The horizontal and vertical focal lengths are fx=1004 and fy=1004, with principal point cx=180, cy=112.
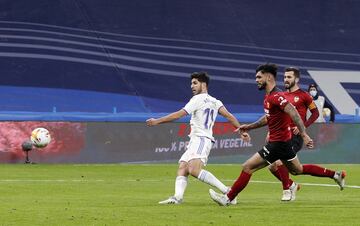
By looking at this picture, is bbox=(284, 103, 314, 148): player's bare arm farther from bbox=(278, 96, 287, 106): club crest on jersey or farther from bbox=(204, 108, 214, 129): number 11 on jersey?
bbox=(204, 108, 214, 129): number 11 on jersey

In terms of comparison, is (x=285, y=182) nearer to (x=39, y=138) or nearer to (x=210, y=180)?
(x=210, y=180)

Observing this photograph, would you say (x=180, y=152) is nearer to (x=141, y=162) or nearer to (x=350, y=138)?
(x=141, y=162)

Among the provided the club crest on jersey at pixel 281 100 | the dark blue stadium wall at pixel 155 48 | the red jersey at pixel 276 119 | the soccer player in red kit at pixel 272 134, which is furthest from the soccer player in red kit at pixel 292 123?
the dark blue stadium wall at pixel 155 48

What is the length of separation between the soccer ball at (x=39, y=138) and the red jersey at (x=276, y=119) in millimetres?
11916

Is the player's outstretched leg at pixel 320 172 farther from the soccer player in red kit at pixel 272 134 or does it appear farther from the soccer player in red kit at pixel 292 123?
the soccer player in red kit at pixel 272 134

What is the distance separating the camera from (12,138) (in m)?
25.6

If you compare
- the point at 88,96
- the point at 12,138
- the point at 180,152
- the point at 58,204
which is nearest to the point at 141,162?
the point at 180,152

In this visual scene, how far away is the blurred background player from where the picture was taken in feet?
90.3

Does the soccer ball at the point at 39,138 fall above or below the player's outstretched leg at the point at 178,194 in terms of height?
above

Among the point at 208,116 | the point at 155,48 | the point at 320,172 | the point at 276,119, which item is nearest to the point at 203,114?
the point at 208,116

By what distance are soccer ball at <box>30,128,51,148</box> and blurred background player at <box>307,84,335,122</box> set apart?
24.2ft

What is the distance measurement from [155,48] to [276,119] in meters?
20.5

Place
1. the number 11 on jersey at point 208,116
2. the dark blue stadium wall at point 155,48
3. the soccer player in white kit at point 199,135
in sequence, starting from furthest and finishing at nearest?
the dark blue stadium wall at point 155,48 → the number 11 on jersey at point 208,116 → the soccer player in white kit at point 199,135

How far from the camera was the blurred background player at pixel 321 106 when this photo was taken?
90.3 feet
